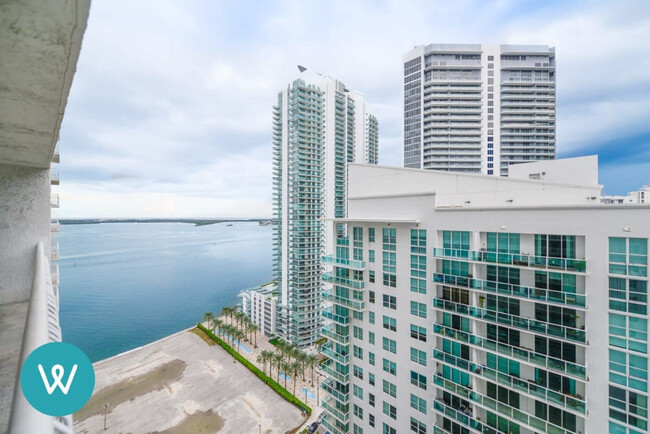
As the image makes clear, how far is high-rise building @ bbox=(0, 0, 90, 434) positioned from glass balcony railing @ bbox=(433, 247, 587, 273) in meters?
10.7

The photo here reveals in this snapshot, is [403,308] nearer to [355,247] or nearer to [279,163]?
[355,247]

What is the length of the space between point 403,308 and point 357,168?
7282mm

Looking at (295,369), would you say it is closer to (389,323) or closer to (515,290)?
(389,323)

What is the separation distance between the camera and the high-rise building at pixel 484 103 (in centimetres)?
4178

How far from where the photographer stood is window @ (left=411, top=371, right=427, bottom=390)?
→ 11.6m

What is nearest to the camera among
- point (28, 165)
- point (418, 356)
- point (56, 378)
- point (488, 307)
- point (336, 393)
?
point (56, 378)

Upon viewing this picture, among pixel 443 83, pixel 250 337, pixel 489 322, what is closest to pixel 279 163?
pixel 250 337

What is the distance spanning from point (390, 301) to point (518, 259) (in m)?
5.29

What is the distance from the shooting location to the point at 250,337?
38969mm

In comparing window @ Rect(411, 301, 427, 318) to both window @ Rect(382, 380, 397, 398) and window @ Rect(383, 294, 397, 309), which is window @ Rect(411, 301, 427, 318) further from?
window @ Rect(382, 380, 397, 398)

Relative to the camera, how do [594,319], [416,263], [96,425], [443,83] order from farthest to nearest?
1. [443,83]
2. [96,425]
3. [416,263]
4. [594,319]

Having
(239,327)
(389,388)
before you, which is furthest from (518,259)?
(239,327)

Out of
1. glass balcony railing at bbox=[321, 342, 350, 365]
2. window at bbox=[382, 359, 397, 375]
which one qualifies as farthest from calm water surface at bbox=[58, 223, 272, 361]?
window at bbox=[382, 359, 397, 375]

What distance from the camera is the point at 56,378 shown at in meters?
1.68
